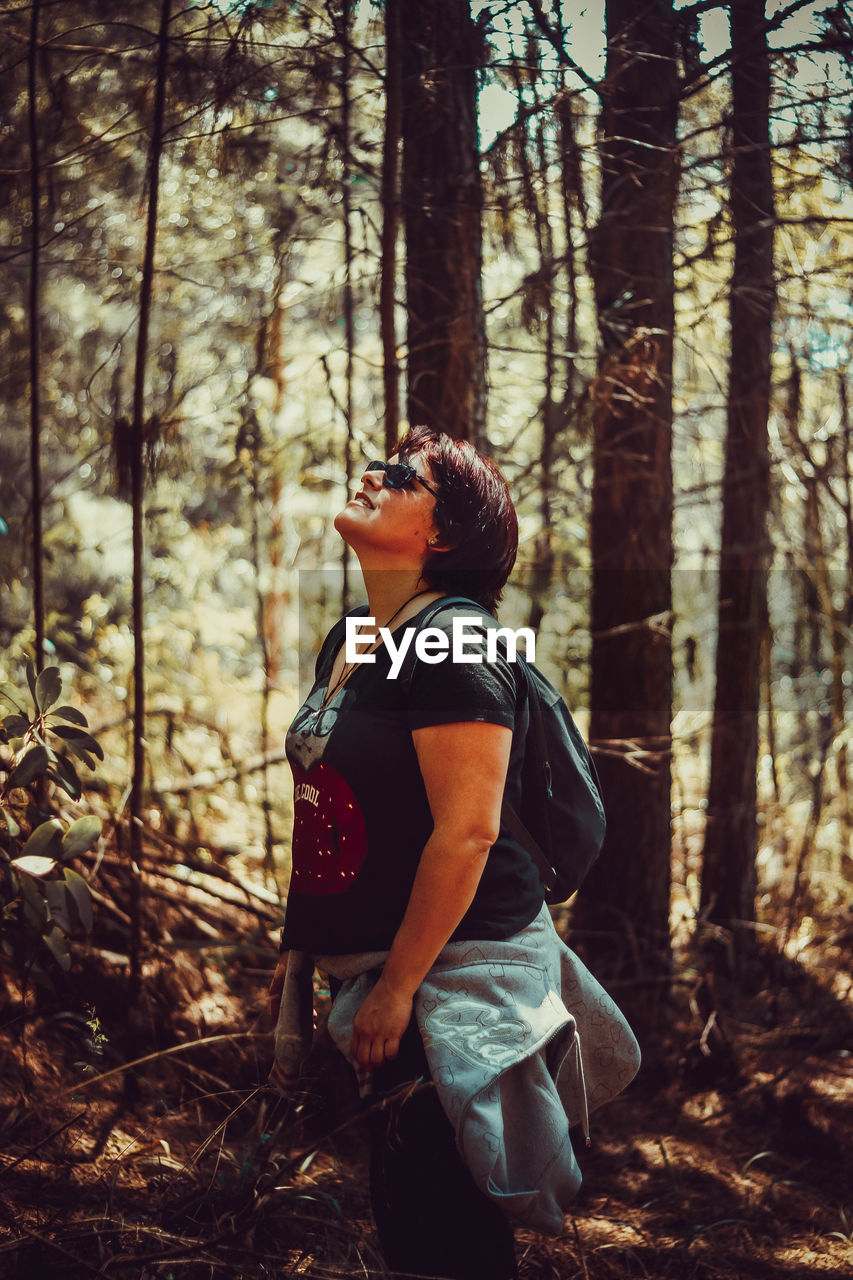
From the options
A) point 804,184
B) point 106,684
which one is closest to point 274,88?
point 804,184

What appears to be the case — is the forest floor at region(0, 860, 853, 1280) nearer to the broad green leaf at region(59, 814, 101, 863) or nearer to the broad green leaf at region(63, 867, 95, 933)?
the broad green leaf at region(63, 867, 95, 933)

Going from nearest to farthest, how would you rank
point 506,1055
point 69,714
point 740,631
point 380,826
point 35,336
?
point 506,1055
point 380,826
point 69,714
point 35,336
point 740,631

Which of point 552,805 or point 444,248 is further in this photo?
point 444,248

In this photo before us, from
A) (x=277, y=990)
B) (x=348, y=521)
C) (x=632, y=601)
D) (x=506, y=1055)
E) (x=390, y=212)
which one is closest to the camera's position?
(x=506, y=1055)

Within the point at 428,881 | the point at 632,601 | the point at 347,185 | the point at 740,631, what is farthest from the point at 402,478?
the point at 740,631

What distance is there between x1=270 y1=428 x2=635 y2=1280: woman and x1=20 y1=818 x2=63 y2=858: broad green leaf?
679 mm

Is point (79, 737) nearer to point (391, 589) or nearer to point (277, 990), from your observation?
point (277, 990)

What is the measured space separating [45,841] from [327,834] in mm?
842

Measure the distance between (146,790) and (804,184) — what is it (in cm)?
398

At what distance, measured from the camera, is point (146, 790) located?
4570 millimetres

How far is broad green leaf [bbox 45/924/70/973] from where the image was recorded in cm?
219

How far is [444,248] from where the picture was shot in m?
3.28

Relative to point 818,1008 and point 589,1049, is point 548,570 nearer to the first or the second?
point 818,1008

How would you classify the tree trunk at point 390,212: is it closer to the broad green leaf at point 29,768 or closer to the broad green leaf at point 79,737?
the broad green leaf at point 79,737
